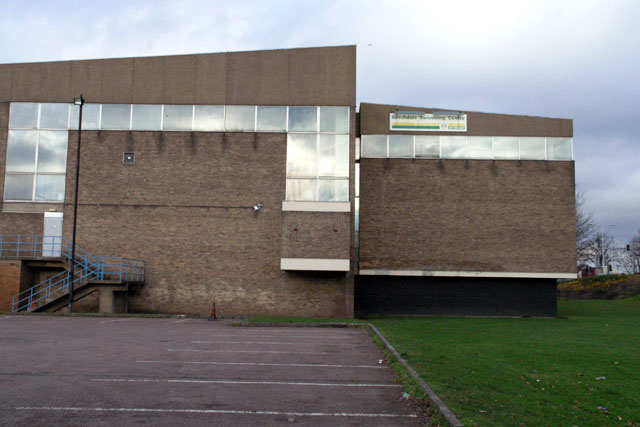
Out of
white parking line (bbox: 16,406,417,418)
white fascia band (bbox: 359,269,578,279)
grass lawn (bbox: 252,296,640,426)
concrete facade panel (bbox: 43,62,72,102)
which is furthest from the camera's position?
white fascia band (bbox: 359,269,578,279)

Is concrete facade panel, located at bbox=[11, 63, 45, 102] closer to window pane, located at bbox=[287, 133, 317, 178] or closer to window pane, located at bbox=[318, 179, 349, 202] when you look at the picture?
window pane, located at bbox=[287, 133, 317, 178]

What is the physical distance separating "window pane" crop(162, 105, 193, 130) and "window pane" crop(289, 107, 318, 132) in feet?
15.3

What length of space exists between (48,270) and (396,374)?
1967cm

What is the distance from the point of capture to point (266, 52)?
25.5 meters

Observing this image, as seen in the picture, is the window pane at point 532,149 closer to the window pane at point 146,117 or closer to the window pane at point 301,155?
the window pane at point 301,155

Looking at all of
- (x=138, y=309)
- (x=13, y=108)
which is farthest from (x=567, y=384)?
(x=13, y=108)

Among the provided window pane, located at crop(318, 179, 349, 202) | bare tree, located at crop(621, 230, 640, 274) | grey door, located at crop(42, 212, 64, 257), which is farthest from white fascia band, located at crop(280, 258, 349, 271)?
bare tree, located at crop(621, 230, 640, 274)

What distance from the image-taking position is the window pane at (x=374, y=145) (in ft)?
93.6

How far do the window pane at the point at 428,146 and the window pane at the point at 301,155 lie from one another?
20.8 feet

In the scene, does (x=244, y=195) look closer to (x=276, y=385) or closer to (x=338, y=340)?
(x=338, y=340)

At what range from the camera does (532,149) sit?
94.4 feet

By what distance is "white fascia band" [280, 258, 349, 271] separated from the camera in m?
23.5

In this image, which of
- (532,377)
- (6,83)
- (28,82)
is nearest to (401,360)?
(532,377)

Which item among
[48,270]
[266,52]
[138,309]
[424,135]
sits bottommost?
[138,309]
